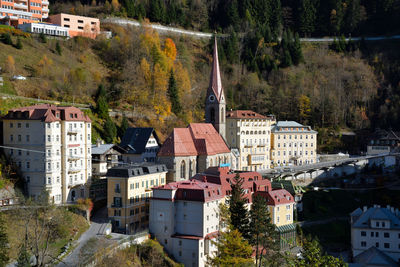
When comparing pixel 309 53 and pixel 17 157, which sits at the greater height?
pixel 309 53

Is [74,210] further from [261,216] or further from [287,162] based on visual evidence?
[287,162]

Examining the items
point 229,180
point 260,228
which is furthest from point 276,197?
point 260,228

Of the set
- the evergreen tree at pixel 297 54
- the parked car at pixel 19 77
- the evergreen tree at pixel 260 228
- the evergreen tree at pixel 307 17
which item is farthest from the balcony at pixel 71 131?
the evergreen tree at pixel 307 17

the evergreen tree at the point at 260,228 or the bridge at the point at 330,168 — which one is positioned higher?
the bridge at the point at 330,168

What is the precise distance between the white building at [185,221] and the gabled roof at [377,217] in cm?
2123

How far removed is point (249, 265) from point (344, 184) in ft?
155

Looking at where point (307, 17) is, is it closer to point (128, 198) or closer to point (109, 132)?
point (109, 132)

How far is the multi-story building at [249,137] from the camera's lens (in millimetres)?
81875

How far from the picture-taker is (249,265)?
42.1 metres

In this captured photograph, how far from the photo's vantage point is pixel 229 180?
186 feet

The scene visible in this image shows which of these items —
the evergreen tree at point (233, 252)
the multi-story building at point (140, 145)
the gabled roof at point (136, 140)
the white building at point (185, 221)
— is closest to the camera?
the evergreen tree at point (233, 252)

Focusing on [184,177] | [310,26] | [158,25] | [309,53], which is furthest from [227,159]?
[310,26]

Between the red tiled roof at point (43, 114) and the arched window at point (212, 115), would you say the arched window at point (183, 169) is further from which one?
the red tiled roof at point (43, 114)

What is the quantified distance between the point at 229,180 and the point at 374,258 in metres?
18.3
